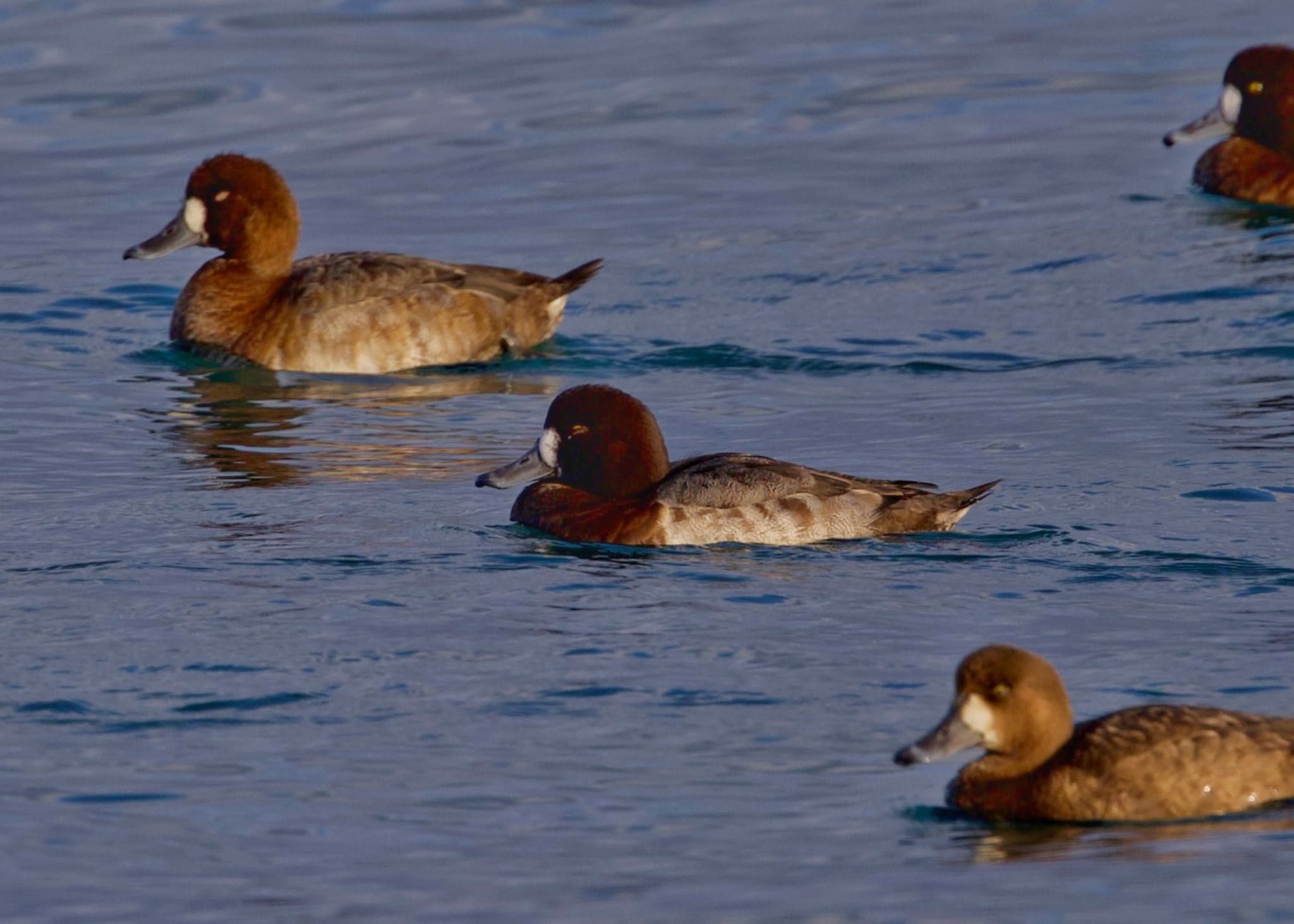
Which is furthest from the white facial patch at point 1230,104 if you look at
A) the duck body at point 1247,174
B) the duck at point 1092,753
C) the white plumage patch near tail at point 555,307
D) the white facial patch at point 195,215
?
the duck at point 1092,753

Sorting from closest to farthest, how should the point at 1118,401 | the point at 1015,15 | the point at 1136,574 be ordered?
the point at 1136,574 < the point at 1118,401 < the point at 1015,15

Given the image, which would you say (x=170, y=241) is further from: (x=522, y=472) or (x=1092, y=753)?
(x=1092, y=753)

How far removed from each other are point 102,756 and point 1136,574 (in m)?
4.22

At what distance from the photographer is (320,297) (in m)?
14.6

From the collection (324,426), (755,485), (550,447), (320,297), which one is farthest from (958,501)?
(320,297)

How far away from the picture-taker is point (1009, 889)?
616cm

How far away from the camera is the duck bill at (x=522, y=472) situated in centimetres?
1059

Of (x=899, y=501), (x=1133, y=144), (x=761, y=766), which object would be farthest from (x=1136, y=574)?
(x=1133, y=144)

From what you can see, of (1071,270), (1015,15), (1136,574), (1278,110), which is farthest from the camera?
(1015,15)

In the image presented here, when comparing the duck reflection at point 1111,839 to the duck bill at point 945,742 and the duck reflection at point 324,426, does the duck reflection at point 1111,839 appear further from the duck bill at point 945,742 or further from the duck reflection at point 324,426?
the duck reflection at point 324,426

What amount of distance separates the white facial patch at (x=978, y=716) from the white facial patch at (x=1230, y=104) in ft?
43.4

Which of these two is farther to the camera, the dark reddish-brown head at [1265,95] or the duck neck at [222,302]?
the dark reddish-brown head at [1265,95]

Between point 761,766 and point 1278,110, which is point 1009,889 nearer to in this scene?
point 761,766

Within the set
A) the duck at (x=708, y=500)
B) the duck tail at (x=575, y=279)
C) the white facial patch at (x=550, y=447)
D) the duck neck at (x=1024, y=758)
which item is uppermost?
the duck tail at (x=575, y=279)
